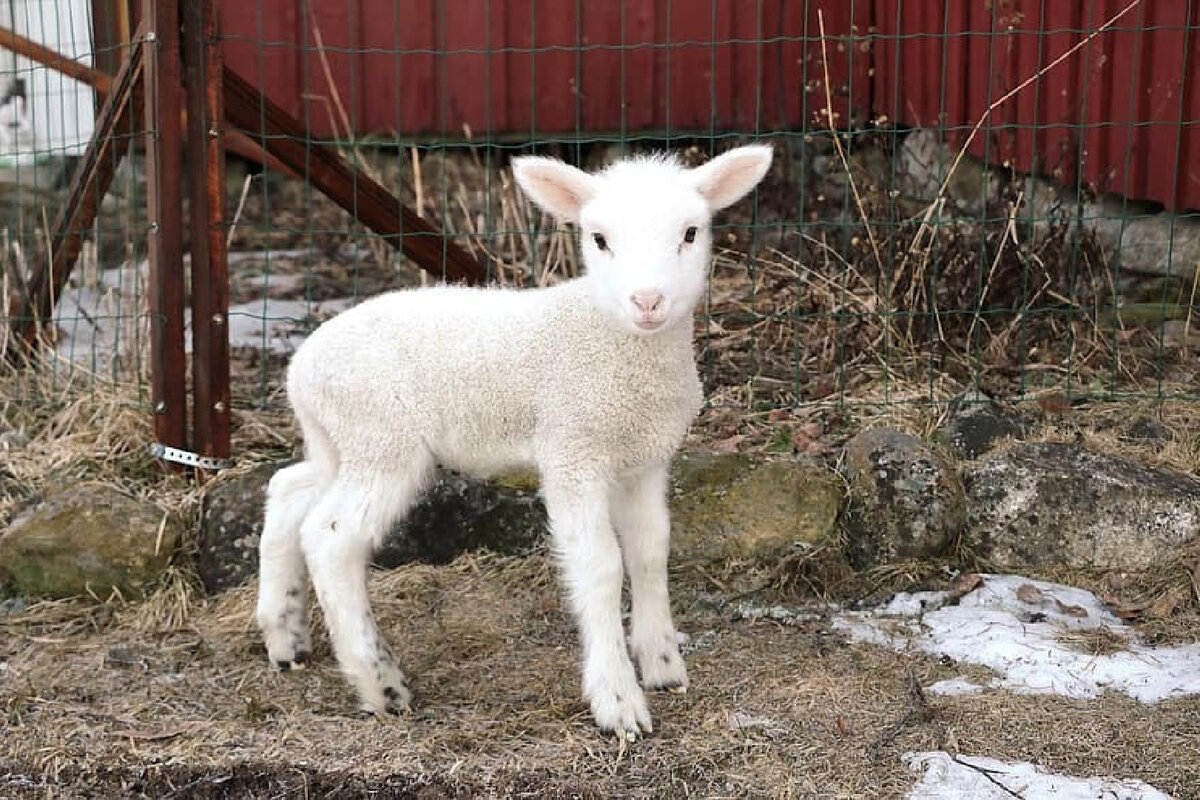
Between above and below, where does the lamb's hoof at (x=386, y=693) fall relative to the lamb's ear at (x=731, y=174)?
below

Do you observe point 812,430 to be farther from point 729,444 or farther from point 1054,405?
point 1054,405

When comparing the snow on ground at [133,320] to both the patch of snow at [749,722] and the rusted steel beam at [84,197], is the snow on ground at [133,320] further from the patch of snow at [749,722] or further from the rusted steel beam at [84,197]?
the patch of snow at [749,722]

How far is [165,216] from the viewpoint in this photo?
5773 mm

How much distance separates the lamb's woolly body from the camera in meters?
4.45

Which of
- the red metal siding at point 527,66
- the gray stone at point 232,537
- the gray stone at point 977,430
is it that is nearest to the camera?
the gray stone at point 232,537

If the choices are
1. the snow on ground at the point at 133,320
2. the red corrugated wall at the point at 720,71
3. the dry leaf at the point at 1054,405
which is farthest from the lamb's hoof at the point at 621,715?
the red corrugated wall at the point at 720,71

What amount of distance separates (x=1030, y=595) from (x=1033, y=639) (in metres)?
0.36

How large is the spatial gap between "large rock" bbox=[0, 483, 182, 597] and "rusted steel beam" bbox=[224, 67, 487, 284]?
1580 millimetres

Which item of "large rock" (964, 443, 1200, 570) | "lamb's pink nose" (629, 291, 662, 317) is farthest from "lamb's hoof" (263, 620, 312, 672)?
"large rock" (964, 443, 1200, 570)

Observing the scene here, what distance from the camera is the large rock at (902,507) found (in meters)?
5.53

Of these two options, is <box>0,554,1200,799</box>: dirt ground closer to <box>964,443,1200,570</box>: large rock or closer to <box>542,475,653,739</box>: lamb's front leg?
<box>542,475,653,739</box>: lamb's front leg

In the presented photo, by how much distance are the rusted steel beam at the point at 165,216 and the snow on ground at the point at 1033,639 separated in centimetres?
275

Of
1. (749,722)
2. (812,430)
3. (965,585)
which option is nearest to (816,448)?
(812,430)

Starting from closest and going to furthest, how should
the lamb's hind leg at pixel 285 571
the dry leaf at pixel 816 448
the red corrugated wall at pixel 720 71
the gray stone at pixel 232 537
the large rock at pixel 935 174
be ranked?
the lamb's hind leg at pixel 285 571 → the gray stone at pixel 232 537 → the dry leaf at pixel 816 448 → the red corrugated wall at pixel 720 71 → the large rock at pixel 935 174
